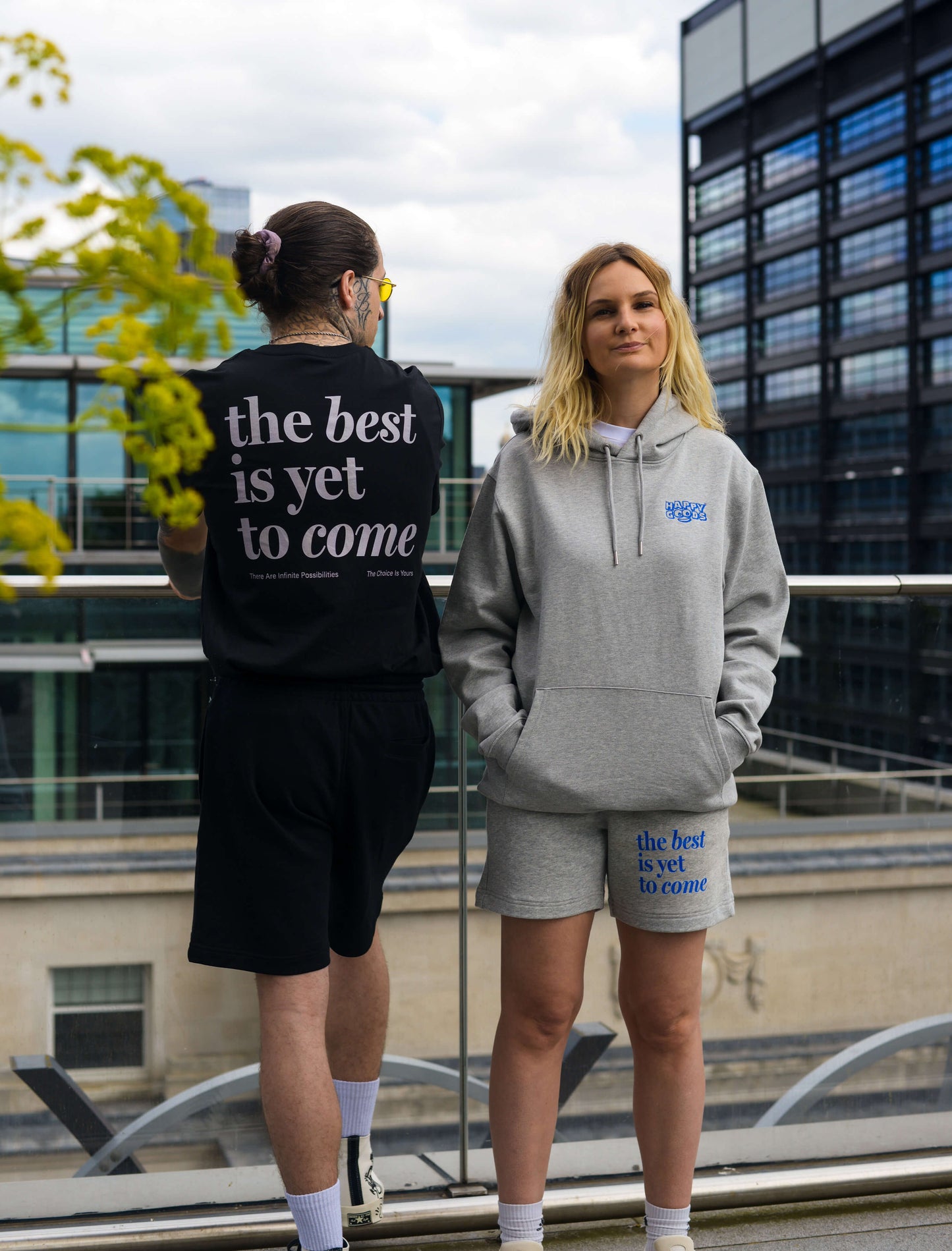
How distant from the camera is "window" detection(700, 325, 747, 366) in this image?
59219 millimetres

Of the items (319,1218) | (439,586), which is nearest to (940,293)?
(439,586)

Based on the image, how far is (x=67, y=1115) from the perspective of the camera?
7.19ft

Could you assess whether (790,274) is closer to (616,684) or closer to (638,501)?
(638,501)

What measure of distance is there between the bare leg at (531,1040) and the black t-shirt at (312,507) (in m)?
0.48

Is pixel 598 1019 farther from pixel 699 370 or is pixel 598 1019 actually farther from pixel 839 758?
pixel 699 370

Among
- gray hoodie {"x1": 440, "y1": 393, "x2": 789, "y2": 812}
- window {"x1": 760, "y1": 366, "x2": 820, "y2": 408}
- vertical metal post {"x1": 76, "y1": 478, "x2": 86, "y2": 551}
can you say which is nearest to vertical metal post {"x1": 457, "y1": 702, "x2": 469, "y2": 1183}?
gray hoodie {"x1": 440, "y1": 393, "x2": 789, "y2": 812}

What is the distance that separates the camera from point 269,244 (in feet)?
5.40

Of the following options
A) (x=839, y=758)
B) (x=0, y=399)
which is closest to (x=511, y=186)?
(x=0, y=399)

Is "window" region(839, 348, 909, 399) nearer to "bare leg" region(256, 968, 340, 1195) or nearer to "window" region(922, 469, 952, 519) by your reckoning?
"window" region(922, 469, 952, 519)

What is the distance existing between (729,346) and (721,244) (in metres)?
5.60

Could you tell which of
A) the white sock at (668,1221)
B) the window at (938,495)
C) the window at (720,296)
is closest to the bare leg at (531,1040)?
the white sock at (668,1221)

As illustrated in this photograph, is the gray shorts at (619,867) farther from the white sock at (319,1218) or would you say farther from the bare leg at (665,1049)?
the white sock at (319,1218)

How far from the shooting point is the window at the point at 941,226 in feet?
149

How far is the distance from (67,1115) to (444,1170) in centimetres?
71
